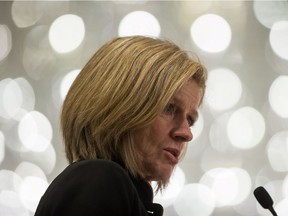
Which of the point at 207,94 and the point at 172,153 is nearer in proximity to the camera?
the point at 172,153

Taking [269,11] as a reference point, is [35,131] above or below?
below

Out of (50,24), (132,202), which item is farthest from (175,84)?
(50,24)

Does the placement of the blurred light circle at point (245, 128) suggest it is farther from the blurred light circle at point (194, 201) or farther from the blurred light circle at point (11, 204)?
the blurred light circle at point (11, 204)

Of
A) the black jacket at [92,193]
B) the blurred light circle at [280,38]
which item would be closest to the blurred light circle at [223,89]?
the blurred light circle at [280,38]

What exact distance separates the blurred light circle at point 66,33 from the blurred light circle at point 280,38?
499 mm

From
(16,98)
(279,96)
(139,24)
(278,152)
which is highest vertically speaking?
(139,24)

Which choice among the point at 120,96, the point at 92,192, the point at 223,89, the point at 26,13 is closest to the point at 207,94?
the point at 223,89

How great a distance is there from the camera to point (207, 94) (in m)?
1.32

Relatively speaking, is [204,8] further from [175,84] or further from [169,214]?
[175,84]

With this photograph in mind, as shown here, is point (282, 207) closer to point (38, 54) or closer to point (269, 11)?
point (269, 11)

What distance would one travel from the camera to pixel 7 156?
133 cm

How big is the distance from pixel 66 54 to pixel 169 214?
1.60ft

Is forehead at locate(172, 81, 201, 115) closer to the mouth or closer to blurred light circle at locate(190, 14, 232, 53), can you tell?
→ the mouth

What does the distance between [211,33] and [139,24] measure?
190 mm
